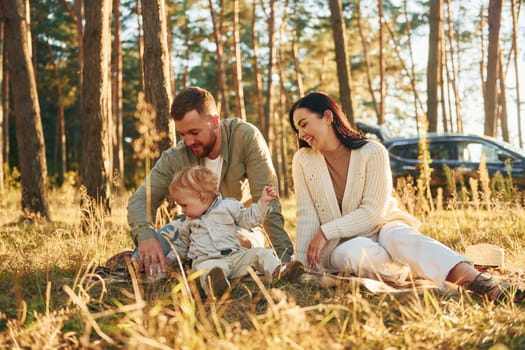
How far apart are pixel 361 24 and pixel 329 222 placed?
22.9 m

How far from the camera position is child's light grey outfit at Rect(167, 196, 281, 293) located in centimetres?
397

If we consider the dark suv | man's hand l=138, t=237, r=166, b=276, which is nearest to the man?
man's hand l=138, t=237, r=166, b=276

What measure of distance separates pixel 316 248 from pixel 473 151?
8.78m

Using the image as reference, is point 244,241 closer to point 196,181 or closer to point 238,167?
point 196,181

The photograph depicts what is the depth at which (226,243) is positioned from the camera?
13.4ft

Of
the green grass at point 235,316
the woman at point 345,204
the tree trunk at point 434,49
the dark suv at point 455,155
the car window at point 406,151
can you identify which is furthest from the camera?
the tree trunk at point 434,49

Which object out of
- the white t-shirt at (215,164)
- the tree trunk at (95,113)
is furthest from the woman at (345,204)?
the tree trunk at (95,113)

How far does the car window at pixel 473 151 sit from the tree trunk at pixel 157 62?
7.13m

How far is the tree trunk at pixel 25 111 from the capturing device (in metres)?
8.69

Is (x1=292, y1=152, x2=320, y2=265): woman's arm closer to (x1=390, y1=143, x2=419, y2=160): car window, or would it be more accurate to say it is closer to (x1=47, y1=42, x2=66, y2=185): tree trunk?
(x1=390, y1=143, x2=419, y2=160): car window

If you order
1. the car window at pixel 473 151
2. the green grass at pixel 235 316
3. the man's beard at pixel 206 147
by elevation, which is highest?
the man's beard at pixel 206 147

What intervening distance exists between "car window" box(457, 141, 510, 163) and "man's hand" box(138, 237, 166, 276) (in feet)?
30.2

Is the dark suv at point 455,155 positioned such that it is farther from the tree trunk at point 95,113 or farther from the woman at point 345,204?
the woman at point 345,204

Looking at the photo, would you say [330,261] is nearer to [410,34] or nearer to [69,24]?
[410,34]
